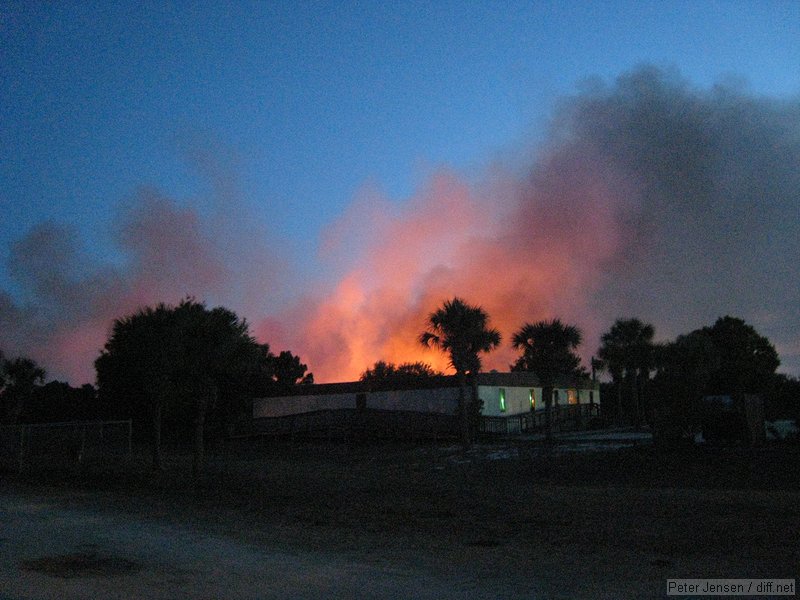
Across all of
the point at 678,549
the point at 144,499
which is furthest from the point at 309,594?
the point at 144,499

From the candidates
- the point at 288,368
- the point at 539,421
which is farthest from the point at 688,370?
the point at 288,368

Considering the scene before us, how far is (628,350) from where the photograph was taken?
5441 cm

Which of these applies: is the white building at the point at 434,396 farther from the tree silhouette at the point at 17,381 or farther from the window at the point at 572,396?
the tree silhouette at the point at 17,381

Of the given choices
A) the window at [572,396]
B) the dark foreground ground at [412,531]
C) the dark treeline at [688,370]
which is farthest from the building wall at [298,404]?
the dark foreground ground at [412,531]

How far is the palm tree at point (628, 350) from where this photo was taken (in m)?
54.1

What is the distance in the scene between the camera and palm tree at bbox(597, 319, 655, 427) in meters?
54.1

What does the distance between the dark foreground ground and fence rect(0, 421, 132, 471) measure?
5.33m

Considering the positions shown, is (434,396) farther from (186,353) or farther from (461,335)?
(186,353)

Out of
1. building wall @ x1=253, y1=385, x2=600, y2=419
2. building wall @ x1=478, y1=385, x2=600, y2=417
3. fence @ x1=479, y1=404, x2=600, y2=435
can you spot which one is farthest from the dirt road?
building wall @ x1=478, y1=385, x2=600, y2=417

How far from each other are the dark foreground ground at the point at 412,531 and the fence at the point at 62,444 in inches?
210

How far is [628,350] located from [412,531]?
148 ft

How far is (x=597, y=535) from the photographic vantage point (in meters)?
11.4

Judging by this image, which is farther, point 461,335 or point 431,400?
point 431,400

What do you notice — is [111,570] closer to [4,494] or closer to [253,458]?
[4,494]
